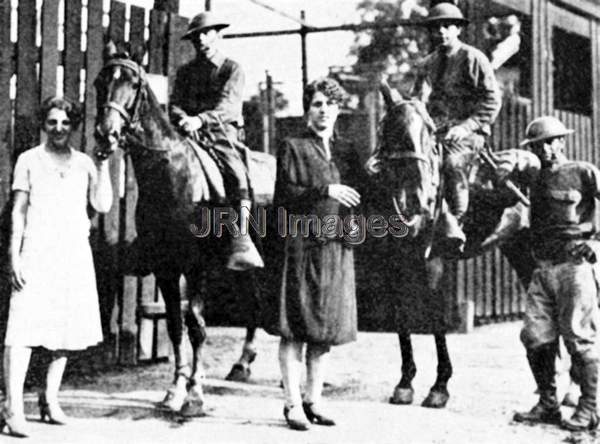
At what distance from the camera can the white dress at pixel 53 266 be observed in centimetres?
636

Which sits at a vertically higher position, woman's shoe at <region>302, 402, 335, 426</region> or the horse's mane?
the horse's mane

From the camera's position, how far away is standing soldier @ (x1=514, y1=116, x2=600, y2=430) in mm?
6891

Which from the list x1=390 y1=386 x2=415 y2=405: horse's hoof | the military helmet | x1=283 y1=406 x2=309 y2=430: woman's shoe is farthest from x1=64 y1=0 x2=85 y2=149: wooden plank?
x1=390 y1=386 x2=415 y2=405: horse's hoof

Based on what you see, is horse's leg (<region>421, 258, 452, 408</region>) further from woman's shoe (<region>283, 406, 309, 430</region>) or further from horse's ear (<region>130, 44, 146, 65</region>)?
horse's ear (<region>130, 44, 146, 65</region>)

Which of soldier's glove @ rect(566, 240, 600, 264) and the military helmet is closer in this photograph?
soldier's glove @ rect(566, 240, 600, 264)

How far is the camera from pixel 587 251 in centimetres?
686

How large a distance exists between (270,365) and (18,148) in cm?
388

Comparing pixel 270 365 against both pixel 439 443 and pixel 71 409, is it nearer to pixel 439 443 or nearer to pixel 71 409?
pixel 71 409

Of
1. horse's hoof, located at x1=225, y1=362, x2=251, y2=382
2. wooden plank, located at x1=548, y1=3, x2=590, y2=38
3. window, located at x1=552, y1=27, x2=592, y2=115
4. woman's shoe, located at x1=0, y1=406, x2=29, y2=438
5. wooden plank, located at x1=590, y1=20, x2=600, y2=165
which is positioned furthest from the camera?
window, located at x1=552, y1=27, x2=592, y2=115

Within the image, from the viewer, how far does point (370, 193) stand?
796cm

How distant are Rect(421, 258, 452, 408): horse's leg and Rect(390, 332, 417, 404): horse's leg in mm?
170

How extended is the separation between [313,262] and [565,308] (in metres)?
1.97

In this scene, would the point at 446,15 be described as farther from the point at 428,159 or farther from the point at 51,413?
the point at 51,413

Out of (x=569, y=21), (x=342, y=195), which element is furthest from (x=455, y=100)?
(x=569, y=21)
